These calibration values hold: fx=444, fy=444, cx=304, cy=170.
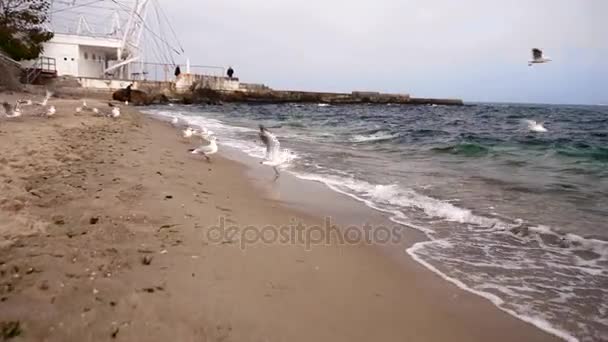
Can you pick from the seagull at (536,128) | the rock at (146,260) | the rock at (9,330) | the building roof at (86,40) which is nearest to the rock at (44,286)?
the rock at (9,330)

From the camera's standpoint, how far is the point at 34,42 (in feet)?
120

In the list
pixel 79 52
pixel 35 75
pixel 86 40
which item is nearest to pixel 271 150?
pixel 35 75

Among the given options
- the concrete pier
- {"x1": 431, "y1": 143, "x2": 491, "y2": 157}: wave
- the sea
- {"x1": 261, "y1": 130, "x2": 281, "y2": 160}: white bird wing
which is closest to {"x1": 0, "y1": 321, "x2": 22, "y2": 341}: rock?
the sea

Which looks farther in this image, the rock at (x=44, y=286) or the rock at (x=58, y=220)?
the rock at (x=58, y=220)

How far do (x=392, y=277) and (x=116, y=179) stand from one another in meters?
4.20

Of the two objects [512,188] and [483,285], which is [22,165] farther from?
[512,188]

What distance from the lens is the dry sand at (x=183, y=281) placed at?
283cm

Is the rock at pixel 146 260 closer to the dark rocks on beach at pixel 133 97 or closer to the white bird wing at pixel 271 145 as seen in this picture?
the white bird wing at pixel 271 145
